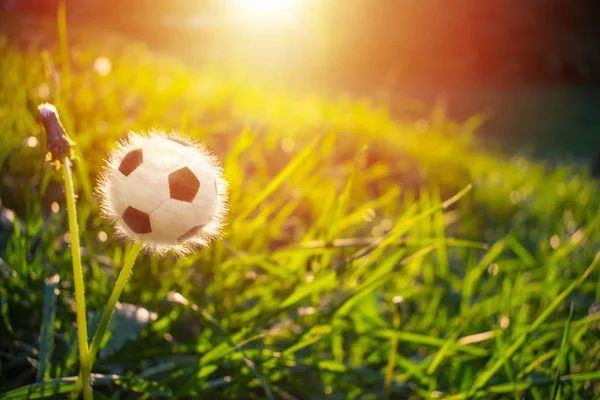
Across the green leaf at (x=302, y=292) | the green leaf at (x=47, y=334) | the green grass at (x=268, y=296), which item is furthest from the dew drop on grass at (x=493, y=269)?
the green leaf at (x=47, y=334)

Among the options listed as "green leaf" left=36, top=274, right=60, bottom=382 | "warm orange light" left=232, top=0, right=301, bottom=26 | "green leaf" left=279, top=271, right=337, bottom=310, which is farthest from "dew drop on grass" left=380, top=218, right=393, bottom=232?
"warm orange light" left=232, top=0, right=301, bottom=26

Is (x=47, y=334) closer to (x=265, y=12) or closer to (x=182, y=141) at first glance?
(x=182, y=141)

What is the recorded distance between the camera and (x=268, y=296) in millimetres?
1355

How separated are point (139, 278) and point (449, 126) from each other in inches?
139

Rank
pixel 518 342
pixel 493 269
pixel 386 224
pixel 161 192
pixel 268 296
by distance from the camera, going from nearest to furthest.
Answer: pixel 161 192
pixel 518 342
pixel 268 296
pixel 493 269
pixel 386 224

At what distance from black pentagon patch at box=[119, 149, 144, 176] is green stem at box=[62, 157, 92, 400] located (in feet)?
0.19

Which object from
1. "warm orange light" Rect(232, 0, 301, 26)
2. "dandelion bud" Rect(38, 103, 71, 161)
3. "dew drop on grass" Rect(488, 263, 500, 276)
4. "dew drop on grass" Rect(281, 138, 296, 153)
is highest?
"warm orange light" Rect(232, 0, 301, 26)

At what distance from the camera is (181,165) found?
567mm

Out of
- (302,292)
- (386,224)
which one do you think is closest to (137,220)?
(302,292)

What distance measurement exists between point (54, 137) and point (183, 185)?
0.14m

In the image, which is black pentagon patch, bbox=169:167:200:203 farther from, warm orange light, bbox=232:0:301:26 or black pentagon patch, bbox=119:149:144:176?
warm orange light, bbox=232:0:301:26

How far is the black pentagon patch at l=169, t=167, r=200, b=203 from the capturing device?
0.55 meters

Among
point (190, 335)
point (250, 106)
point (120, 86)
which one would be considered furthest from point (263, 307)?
point (250, 106)

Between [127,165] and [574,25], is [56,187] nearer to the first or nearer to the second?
[127,165]
